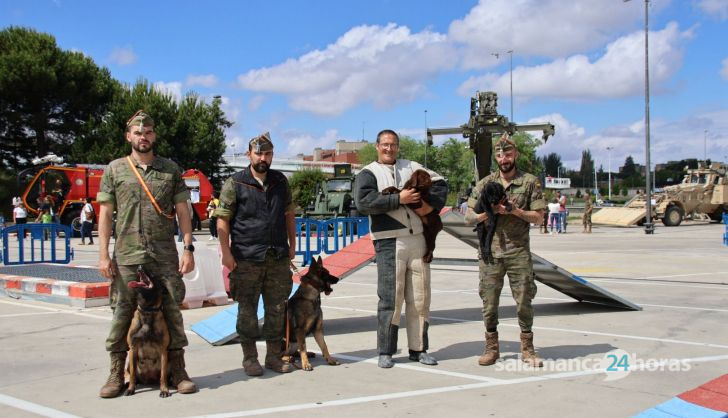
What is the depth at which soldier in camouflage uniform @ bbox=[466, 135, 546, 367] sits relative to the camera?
226 inches

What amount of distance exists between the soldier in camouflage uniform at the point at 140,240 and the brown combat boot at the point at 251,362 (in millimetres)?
583

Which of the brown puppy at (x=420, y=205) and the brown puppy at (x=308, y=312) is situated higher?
the brown puppy at (x=420, y=205)

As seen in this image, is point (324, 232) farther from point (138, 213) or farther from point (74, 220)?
point (74, 220)

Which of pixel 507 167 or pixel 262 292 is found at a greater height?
pixel 507 167

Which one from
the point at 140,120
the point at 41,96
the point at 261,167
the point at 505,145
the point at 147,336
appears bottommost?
the point at 147,336

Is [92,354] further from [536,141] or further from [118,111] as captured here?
[536,141]

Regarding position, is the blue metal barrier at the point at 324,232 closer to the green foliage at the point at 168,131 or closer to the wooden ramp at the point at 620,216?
the wooden ramp at the point at 620,216

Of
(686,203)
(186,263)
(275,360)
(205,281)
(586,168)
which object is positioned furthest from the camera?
(586,168)

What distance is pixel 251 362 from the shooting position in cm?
557

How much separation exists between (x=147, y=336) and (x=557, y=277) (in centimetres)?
513

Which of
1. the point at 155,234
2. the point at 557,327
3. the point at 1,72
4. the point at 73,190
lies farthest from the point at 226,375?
the point at 1,72

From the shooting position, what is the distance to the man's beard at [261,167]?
555 centimetres

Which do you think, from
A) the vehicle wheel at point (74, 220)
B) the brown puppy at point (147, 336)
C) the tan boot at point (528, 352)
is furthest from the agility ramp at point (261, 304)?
the vehicle wheel at point (74, 220)

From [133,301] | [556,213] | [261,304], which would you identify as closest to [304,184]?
[556,213]
